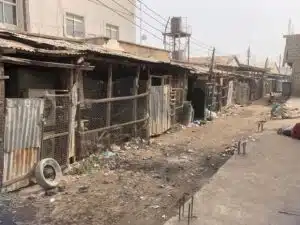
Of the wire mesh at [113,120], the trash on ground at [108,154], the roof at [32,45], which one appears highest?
the roof at [32,45]

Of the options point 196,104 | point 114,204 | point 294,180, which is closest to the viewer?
point 114,204

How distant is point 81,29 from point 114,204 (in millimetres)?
11448

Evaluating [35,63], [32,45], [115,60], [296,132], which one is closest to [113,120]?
[115,60]

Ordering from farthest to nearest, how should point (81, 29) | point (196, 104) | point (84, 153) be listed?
point (196, 104)
point (81, 29)
point (84, 153)

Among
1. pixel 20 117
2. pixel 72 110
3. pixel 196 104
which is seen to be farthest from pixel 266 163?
pixel 196 104

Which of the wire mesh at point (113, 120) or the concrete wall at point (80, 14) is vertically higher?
the concrete wall at point (80, 14)

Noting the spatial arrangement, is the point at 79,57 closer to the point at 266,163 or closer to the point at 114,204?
the point at 114,204

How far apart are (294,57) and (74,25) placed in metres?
21.8

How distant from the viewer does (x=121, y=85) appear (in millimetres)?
11992

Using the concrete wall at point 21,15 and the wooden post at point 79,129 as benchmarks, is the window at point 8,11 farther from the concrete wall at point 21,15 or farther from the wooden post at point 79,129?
the wooden post at point 79,129

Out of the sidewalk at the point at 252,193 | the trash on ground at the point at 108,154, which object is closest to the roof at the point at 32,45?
the trash on ground at the point at 108,154

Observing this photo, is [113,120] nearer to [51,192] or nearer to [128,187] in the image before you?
[128,187]

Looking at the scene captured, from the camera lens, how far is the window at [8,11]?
11883mm

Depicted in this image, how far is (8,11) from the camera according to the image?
12211mm
